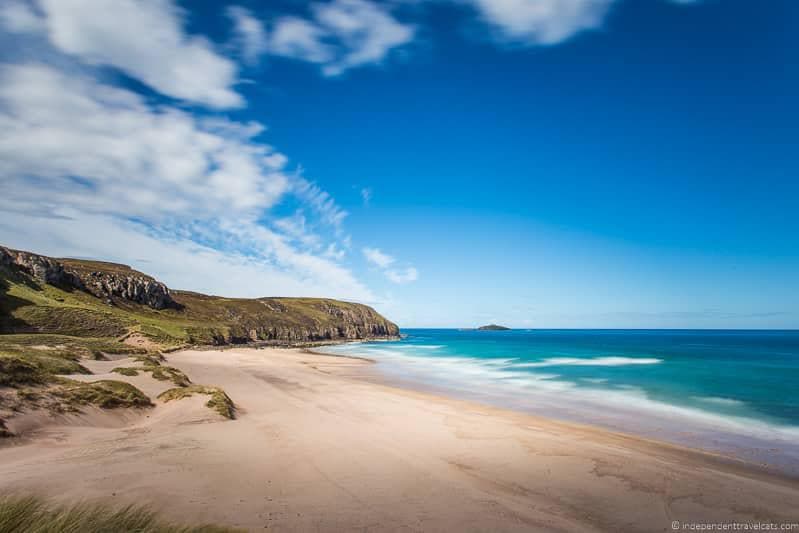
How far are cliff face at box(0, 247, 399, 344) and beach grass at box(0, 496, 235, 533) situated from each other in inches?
2002

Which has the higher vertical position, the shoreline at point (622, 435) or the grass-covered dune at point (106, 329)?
the grass-covered dune at point (106, 329)

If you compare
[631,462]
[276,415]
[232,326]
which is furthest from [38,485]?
[232,326]

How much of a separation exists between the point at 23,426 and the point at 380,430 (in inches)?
379

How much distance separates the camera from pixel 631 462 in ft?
36.3

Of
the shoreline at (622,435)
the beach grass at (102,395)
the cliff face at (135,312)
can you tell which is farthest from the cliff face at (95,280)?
the shoreline at (622,435)

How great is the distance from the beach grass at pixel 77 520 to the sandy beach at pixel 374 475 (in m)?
1.28

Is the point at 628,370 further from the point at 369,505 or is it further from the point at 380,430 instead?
the point at 369,505

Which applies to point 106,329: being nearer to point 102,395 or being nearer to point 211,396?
point 211,396

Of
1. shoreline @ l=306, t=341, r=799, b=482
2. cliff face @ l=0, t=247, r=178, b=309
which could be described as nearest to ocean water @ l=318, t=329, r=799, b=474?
shoreline @ l=306, t=341, r=799, b=482

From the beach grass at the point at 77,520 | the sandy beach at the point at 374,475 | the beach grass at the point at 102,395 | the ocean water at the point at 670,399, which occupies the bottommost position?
the ocean water at the point at 670,399

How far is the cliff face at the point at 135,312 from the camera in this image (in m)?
46.7

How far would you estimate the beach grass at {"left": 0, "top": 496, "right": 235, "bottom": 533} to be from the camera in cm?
388

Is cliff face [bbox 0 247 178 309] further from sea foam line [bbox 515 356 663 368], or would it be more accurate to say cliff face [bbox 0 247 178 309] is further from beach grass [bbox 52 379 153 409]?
sea foam line [bbox 515 356 663 368]

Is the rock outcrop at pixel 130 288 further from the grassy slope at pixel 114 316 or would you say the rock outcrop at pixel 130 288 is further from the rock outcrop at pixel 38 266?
the rock outcrop at pixel 38 266
